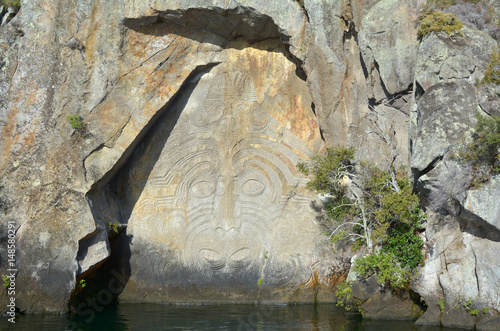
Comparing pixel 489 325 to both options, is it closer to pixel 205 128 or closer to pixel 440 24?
pixel 440 24

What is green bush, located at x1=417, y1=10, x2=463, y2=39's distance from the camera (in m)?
14.5

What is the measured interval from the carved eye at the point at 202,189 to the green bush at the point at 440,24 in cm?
712

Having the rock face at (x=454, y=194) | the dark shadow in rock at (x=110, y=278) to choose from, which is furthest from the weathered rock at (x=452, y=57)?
the dark shadow in rock at (x=110, y=278)

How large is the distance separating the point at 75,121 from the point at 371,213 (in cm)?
802

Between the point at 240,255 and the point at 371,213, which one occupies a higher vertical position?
the point at 371,213

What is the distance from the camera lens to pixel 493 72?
535 inches

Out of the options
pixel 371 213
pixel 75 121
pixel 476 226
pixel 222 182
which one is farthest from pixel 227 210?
pixel 476 226

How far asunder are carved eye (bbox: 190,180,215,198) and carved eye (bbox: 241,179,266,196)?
93 centimetres

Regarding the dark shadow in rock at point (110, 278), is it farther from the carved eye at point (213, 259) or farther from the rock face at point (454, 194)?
the rock face at point (454, 194)

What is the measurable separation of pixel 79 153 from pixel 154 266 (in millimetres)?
3811

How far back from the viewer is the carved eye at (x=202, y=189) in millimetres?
17281

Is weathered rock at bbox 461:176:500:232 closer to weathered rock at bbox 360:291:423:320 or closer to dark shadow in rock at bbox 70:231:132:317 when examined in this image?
weathered rock at bbox 360:291:423:320

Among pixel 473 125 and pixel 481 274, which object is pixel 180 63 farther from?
pixel 481 274

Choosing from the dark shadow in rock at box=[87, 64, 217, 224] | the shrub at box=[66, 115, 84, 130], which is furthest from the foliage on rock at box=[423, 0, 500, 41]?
the shrub at box=[66, 115, 84, 130]
